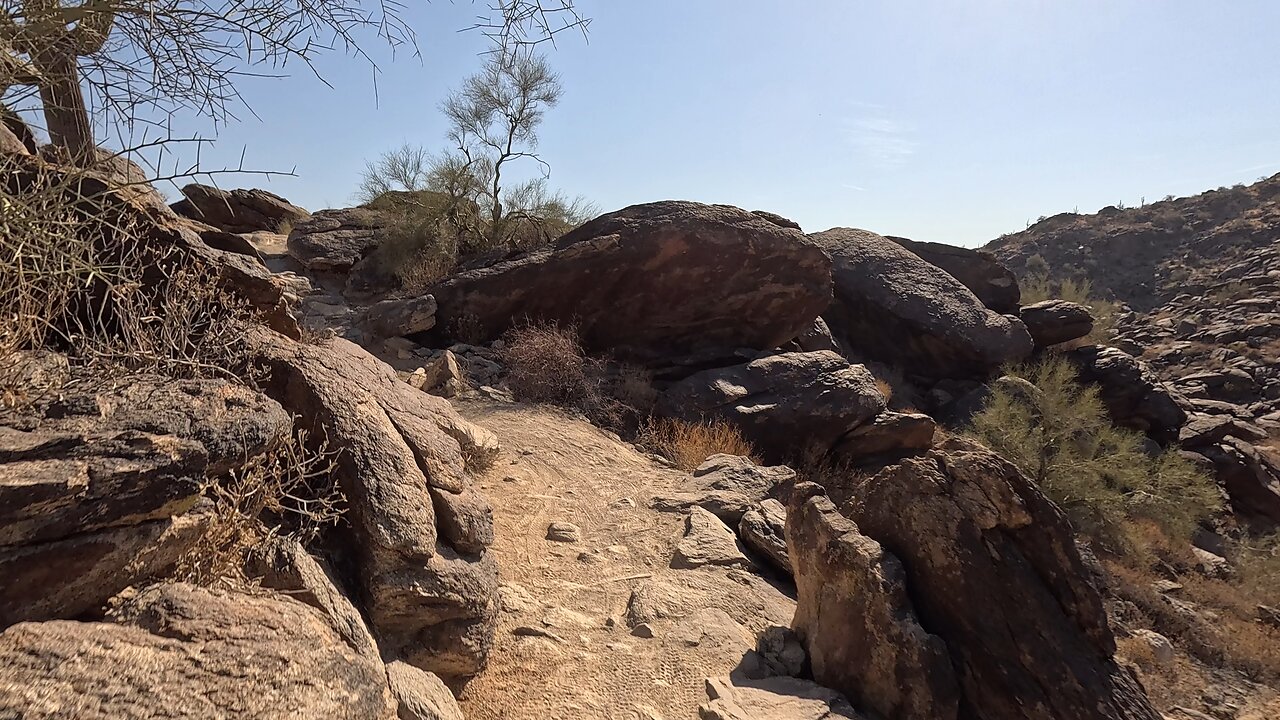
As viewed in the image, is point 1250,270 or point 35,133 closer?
point 35,133

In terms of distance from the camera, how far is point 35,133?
2596 mm

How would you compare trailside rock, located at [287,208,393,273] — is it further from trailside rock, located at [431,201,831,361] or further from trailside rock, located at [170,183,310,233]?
trailside rock, located at [170,183,310,233]

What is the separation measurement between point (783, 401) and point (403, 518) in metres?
6.87

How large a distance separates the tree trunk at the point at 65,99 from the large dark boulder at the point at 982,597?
11.5 feet

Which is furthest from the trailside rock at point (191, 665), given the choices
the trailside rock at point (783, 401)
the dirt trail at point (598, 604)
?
the trailside rock at point (783, 401)

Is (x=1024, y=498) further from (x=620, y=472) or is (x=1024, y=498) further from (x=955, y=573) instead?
(x=620, y=472)

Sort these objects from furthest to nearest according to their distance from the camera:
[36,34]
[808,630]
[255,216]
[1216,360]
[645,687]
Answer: [1216,360], [255,216], [808,630], [645,687], [36,34]

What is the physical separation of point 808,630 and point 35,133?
161 inches

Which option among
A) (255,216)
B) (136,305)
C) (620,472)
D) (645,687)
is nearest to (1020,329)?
(620,472)

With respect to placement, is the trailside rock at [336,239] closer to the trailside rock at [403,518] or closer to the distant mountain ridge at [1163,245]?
the trailside rock at [403,518]

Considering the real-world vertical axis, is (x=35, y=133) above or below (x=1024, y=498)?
above

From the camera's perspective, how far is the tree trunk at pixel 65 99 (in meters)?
2.07

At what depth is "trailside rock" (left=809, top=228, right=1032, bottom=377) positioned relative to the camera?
526 inches

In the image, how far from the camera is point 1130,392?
13398 mm
